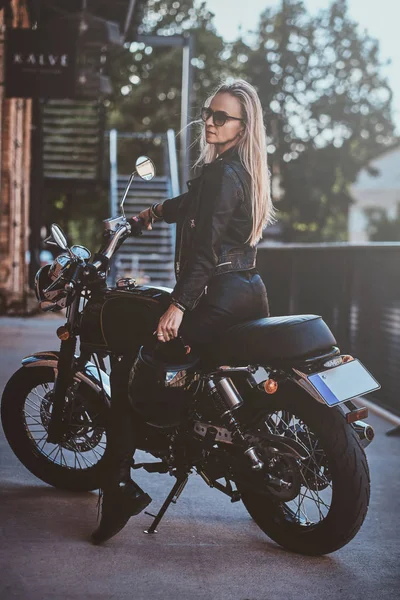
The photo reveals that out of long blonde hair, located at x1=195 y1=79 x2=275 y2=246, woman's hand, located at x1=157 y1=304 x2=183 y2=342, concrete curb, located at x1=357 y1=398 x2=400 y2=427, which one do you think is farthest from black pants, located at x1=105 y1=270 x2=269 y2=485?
concrete curb, located at x1=357 y1=398 x2=400 y2=427

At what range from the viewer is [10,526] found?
4.27 metres

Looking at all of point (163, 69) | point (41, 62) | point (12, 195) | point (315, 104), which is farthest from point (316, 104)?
point (41, 62)

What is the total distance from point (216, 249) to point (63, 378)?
1102 mm

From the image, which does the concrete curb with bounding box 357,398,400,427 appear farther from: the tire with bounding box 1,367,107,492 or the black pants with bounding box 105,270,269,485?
the black pants with bounding box 105,270,269,485

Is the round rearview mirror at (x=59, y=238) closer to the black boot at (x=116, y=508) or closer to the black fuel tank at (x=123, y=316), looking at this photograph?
the black fuel tank at (x=123, y=316)

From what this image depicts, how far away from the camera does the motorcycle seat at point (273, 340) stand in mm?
3943

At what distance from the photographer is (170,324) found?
3.97 m

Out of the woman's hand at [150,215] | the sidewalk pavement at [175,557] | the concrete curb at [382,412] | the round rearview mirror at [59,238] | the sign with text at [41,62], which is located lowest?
the concrete curb at [382,412]

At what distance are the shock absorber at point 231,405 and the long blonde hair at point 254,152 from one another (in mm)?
615

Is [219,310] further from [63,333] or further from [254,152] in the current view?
[63,333]

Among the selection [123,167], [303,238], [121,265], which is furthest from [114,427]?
[303,238]

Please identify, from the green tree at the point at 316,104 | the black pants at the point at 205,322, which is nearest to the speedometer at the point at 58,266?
the black pants at the point at 205,322

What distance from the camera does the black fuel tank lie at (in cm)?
426

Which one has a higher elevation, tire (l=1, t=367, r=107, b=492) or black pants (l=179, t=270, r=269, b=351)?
black pants (l=179, t=270, r=269, b=351)
